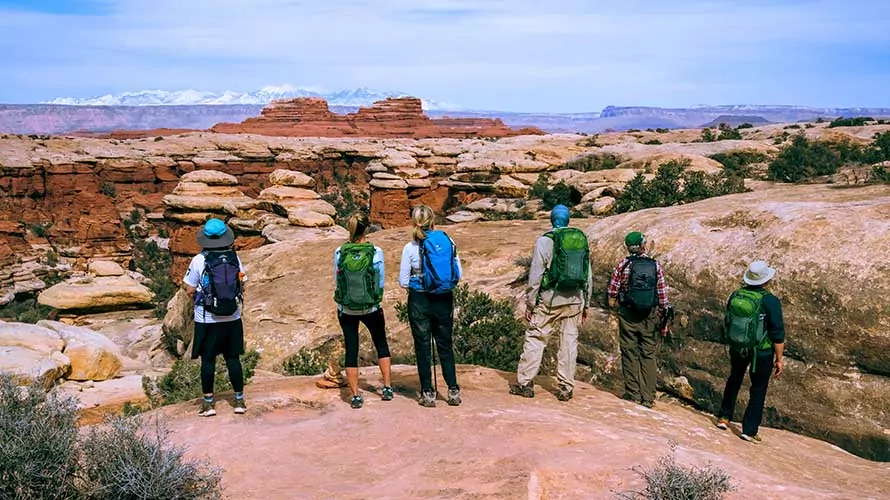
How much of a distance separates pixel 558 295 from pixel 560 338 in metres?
0.45

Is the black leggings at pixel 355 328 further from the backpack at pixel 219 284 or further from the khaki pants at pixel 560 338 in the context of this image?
the khaki pants at pixel 560 338

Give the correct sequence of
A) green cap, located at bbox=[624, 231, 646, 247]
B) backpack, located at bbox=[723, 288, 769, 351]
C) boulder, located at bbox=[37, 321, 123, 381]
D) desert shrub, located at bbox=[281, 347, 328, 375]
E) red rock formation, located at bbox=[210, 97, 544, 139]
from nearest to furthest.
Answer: backpack, located at bbox=[723, 288, 769, 351], green cap, located at bbox=[624, 231, 646, 247], boulder, located at bbox=[37, 321, 123, 381], desert shrub, located at bbox=[281, 347, 328, 375], red rock formation, located at bbox=[210, 97, 544, 139]

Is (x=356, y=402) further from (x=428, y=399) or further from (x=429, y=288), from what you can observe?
(x=429, y=288)

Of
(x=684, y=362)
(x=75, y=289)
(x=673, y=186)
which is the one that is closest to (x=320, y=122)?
(x=75, y=289)

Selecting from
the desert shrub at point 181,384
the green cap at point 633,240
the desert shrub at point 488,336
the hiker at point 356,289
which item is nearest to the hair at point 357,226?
the hiker at point 356,289

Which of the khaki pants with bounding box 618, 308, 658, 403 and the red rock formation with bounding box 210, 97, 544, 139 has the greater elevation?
the red rock formation with bounding box 210, 97, 544, 139

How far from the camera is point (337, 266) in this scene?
614 cm

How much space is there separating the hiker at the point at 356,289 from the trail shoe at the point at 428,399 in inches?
18.1

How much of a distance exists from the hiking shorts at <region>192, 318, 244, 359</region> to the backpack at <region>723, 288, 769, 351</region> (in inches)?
164

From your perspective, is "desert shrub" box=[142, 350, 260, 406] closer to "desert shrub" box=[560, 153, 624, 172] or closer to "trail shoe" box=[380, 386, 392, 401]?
"trail shoe" box=[380, 386, 392, 401]

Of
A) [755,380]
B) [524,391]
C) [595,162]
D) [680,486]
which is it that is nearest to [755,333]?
[755,380]

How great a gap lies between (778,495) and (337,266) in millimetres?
3751

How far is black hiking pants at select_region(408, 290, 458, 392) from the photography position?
246 inches

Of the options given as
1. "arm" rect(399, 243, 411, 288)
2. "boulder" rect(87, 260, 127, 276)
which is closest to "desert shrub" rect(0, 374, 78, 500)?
"arm" rect(399, 243, 411, 288)
